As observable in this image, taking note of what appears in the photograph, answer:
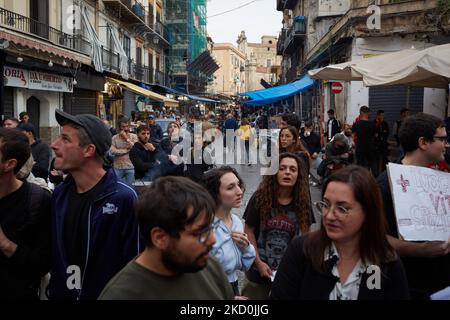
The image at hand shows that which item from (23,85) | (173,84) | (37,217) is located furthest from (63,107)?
(173,84)

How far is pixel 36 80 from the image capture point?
16094mm

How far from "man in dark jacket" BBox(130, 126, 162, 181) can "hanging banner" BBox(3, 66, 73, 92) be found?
28.1 ft

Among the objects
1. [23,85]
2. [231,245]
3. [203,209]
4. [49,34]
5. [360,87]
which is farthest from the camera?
[49,34]

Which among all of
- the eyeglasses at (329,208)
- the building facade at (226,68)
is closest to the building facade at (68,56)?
the eyeglasses at (329,208)

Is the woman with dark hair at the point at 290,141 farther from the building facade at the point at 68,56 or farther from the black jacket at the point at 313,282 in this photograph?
the building facade at the point at 68,56

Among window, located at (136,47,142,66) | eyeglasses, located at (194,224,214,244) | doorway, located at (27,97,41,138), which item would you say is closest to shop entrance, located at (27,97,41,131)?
doorway, located at (27,97,41,138)

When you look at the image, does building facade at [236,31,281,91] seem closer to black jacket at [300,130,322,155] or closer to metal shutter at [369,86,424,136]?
metal shutter at [369,86,424,136]

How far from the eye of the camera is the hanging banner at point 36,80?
47.0 feet

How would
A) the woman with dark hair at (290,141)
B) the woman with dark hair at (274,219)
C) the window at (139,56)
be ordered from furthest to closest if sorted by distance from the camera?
1. the window at (139,56)
2. the woman with dark hair at (290,141)
3. the woman with dark hair at (274,219)

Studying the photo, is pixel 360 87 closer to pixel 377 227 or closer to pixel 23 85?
pixel 23 85

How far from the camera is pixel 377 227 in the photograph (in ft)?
7.06

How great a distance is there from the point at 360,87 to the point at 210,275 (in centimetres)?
1535

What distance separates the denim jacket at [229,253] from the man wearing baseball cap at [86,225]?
0.61m

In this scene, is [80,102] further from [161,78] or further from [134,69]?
[161,78]
